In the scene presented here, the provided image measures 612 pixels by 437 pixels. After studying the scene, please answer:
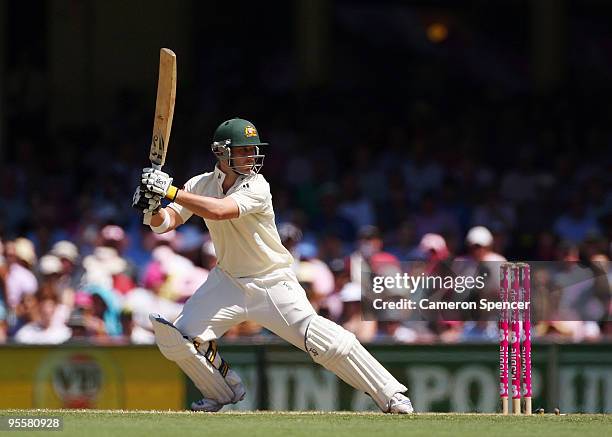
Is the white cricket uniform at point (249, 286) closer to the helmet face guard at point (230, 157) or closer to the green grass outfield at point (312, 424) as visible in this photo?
the helmet face guard at point (230, 157)

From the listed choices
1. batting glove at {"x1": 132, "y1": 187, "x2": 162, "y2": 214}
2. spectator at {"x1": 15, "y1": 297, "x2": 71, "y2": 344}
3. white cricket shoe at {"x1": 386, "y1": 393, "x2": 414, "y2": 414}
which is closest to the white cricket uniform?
batting glove at {"x1": 132, "y1": 187, "x2": 162, "y2": 214}

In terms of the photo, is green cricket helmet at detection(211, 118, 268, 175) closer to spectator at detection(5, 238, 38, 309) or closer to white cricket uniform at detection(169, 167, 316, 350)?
white cricket uniform at detection(169, 167, 316, 350)

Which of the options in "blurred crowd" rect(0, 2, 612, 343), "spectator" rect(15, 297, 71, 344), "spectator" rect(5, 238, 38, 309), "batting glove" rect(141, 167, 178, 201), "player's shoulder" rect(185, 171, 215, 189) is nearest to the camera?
"batting glove" rect(141, 167, 178, 201)

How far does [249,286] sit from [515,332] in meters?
1.56

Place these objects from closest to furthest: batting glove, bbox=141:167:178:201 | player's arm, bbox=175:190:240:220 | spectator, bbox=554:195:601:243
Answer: batting glove, bbox=141:167:178:201 < player's arm, bbox=175:190:240:220 < spectator, bbox=554:195:601:243

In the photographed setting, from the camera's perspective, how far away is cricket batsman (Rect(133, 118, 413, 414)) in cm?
810

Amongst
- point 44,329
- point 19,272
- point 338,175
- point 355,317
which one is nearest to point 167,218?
point 355,317

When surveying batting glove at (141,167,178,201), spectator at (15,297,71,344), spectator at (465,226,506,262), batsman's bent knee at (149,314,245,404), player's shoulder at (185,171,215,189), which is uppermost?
spectator at (465,226,506,262)

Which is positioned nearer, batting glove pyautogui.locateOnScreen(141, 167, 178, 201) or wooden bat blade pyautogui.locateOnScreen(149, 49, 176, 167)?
batting glove pyautogui.locateOnScreen(141, 167, 178, 201)

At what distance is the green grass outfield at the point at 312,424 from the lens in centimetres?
725

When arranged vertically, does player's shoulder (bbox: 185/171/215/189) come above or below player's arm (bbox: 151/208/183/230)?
above

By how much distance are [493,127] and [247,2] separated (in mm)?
4276

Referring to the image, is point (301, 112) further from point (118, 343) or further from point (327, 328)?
point (327, 328)

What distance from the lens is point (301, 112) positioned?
50.5ft
